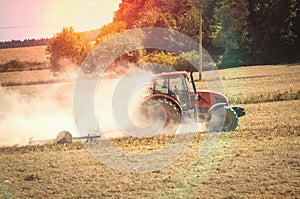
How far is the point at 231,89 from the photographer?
1277 inches

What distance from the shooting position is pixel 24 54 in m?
73.8

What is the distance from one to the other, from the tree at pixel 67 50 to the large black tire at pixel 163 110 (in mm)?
44662

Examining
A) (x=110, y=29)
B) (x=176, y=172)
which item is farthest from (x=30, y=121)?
(x=110, y=29)

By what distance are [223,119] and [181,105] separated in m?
1.41

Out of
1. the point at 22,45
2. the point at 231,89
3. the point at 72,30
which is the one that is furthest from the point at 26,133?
the point at 22,45

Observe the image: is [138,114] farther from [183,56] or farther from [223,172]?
[183,56]

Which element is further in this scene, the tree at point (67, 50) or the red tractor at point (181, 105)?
the tree at point (67, 50)

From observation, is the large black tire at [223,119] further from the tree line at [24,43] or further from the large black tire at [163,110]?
the tree line at [24,43]

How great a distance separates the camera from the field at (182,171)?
30.0 ft

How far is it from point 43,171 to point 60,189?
68.5 inches

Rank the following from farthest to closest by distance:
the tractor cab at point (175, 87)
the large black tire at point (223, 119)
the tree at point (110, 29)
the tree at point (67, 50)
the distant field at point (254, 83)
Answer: the tree at point (110, 29) → the tree at point (67, 50) → the distant field at point (254, 83) → the tractor cab at point (175, 87) → the large black tire at point (223, 119)

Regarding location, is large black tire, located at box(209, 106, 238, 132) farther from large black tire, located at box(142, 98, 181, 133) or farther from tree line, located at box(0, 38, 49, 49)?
tree line, located at box(0, 38, 49, 49)

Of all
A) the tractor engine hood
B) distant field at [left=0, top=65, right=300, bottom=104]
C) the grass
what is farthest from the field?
distant field at [left=0, top=65, right=300, bottom=104]

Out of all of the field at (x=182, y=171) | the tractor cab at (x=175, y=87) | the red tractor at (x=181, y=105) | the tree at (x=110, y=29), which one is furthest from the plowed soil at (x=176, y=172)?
the tree at (x=110, y=29)
